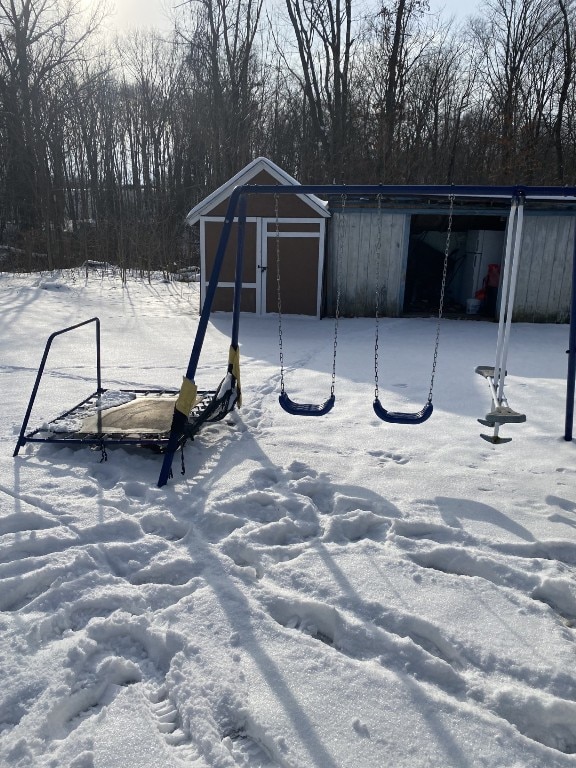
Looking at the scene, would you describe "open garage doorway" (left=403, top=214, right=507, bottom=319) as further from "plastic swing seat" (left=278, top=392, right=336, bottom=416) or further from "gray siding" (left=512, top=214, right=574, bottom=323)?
"plastic swing seat" (left=278, top=392, right=336, bottom=416)

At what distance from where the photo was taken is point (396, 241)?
11.9 m

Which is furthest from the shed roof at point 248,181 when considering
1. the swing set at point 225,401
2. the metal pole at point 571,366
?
the metal pole at point 571,366

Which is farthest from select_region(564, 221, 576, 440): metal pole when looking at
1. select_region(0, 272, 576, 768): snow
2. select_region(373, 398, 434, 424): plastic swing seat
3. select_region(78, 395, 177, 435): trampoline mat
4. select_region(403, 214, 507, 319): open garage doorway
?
select_region(403, 214, 507, 319): open garage doorway

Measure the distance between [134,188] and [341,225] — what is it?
1797 centimetres

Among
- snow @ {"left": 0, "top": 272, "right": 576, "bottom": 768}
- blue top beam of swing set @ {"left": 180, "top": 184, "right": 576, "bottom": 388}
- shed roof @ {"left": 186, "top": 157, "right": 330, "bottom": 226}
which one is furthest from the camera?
→ shed roof @ {"left": 186, "top": 157, "right": 330, "bottom": 226}

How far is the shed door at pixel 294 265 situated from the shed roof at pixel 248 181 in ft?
1.16

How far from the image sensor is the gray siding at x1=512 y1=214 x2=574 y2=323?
11.6m

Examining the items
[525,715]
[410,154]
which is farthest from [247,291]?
[410,154]

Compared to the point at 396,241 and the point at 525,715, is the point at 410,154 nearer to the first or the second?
the point at 396,241

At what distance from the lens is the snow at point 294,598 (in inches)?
78.7

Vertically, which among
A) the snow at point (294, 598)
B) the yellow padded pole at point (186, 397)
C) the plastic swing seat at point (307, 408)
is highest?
the yellow padded pole at point (186, 397)

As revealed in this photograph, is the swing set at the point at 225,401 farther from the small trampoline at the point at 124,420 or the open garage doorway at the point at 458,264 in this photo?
the open garage doorway at the point at 458,264

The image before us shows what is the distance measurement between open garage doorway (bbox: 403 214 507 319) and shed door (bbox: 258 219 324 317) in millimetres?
2346

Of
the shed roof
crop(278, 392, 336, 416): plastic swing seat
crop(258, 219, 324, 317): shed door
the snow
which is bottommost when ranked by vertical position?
the snow
